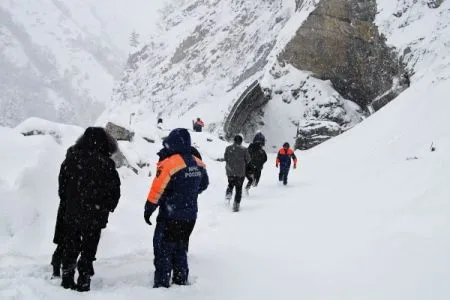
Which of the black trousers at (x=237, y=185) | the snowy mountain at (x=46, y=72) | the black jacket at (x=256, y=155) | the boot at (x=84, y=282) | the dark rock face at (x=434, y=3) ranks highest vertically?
the snowy mountain at (x=46, y=72)

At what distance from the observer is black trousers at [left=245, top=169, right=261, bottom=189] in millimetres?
13484

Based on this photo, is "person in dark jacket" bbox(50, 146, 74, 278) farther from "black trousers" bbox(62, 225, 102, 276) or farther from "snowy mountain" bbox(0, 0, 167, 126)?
"snowy mountain" bbox(0, 0, 167, 126)

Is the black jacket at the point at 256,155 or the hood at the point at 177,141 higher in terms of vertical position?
the black jacket at the point at 256,155

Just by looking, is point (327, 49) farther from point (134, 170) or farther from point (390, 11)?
point (134, 170)

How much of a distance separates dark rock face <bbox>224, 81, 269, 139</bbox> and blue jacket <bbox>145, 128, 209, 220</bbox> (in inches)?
935

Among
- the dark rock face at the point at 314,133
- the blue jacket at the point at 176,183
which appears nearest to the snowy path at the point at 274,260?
the blue jacket at the point at 176,183

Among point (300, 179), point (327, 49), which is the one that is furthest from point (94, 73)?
point (300, 179)

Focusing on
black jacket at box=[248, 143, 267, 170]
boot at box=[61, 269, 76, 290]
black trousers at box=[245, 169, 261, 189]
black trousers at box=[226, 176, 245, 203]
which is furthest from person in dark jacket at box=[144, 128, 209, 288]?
black jacket at box=[248, 143, 267, 170]

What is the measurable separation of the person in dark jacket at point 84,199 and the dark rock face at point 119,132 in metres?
9.88

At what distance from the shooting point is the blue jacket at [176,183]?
500cm

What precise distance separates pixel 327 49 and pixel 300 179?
17498 mm

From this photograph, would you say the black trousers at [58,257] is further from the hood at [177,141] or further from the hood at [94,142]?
the hood at [177,141]

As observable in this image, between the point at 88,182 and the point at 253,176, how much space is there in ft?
30.9

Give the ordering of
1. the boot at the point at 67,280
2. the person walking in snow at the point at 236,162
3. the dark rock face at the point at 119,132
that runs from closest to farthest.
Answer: the boot at the point at 67,280 → the person walking in snow at the point at 236,162 → the dark rock face at the point at 119,132
